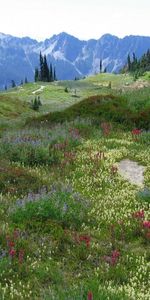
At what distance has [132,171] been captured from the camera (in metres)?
16.4

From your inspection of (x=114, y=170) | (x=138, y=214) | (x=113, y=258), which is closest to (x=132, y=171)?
(x=114, y=170)

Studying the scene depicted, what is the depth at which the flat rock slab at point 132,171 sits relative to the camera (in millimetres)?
15477

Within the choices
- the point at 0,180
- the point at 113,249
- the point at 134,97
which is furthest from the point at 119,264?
the point at 134,97

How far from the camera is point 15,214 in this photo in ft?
35.9

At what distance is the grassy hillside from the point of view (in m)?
8.30

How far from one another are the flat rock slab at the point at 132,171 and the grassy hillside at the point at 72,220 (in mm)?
272

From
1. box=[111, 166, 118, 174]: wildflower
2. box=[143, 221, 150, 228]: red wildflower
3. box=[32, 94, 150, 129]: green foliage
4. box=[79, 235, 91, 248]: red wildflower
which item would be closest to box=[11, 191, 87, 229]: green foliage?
box=[79, 235, 91, 248]: red wildflower

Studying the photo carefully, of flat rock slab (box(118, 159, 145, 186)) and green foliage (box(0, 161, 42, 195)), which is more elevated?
green foliage (box(0, 161, 42, 195))

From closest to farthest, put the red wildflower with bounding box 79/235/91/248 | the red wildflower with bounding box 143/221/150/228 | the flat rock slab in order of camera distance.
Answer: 1. the red wildflower with bounding box 79/235/91/248
2. the red wildflower with bounding box 143/221/150/228
3. the flat rock slab

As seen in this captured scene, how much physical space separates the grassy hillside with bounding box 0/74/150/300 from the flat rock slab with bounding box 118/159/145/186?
0.27 meters

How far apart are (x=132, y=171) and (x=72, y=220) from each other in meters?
5.74

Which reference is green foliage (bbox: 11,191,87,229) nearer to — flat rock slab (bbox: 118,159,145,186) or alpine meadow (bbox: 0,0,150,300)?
alpine meadow (bbox: 0,0,150,300)

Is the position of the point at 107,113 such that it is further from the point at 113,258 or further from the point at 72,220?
the point at 113,258

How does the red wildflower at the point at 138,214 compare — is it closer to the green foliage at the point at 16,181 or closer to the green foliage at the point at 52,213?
the green foliage at the point at 52,213
